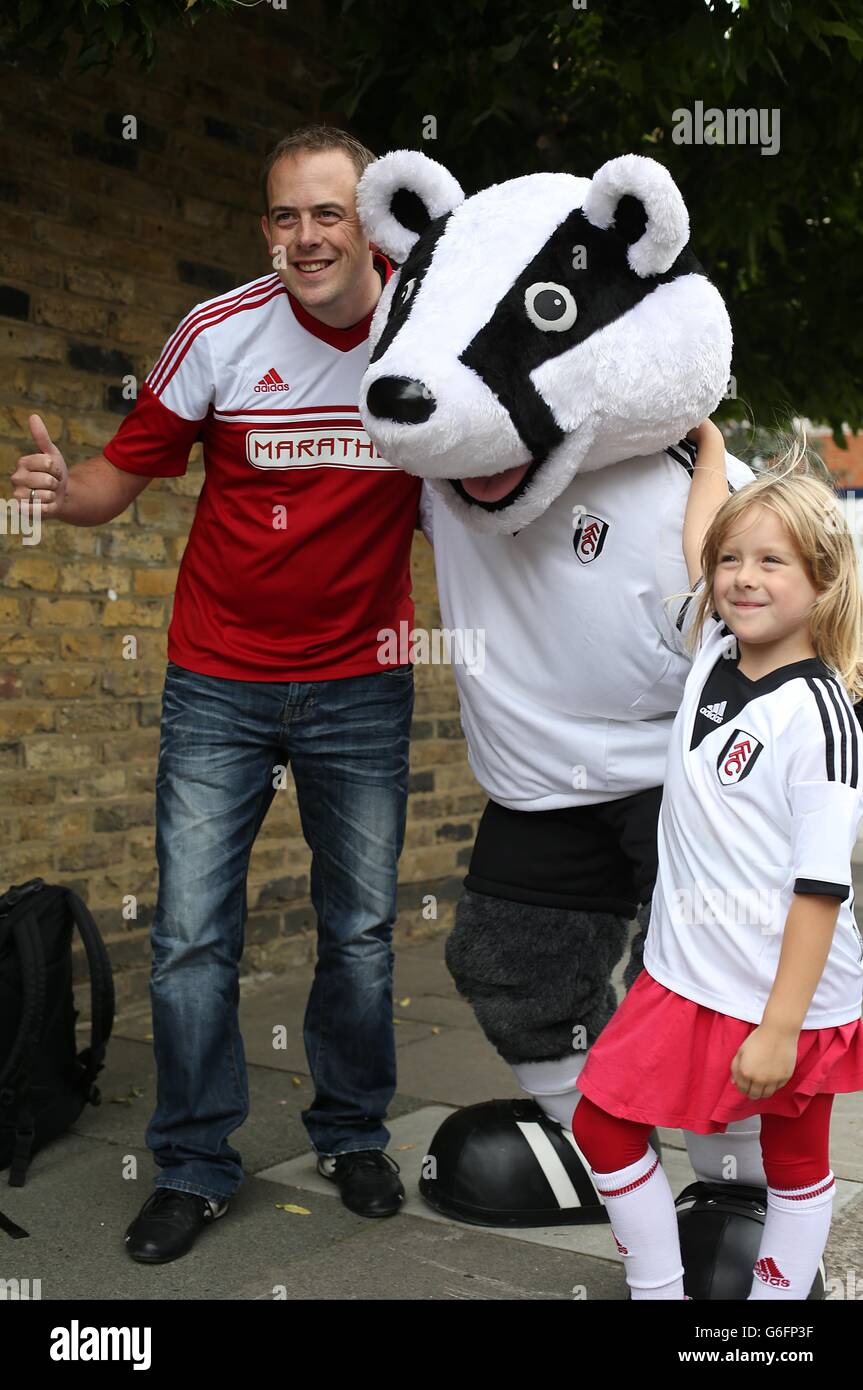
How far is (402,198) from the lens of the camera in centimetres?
301

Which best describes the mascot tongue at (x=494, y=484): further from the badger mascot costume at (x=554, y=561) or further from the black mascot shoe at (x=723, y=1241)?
the black mascot shoe at (x=723, y=1241)

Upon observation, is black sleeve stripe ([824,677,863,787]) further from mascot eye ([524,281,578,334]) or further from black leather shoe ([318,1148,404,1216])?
black leather shoe ([318,1148,404,1216])

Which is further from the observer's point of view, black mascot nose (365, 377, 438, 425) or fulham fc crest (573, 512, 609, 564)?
fulham fc crest (573, 512, 609, 564)

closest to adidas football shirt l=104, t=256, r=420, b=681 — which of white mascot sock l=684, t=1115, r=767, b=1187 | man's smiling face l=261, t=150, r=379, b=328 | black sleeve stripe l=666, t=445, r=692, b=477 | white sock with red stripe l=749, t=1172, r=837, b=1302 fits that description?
man's smiling face l=261, t=150, r=379, b=328

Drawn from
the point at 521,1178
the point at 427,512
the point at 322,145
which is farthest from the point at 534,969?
the point at 322,145

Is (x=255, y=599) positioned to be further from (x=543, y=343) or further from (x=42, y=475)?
(x=543, y=343)

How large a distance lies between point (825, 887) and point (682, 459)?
1000 mm

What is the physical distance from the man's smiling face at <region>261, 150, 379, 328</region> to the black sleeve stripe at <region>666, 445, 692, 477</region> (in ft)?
2.59

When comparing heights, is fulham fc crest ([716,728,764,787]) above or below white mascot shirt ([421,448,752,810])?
below

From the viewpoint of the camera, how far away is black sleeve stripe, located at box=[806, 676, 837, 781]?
2387 mm

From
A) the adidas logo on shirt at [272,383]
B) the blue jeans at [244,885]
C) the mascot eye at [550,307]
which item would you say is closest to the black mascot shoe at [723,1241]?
the blue jeans at [244,885]

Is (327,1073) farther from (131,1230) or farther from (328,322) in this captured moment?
(328,322)

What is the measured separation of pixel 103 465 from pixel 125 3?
113 centimetres

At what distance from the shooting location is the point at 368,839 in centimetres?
341
